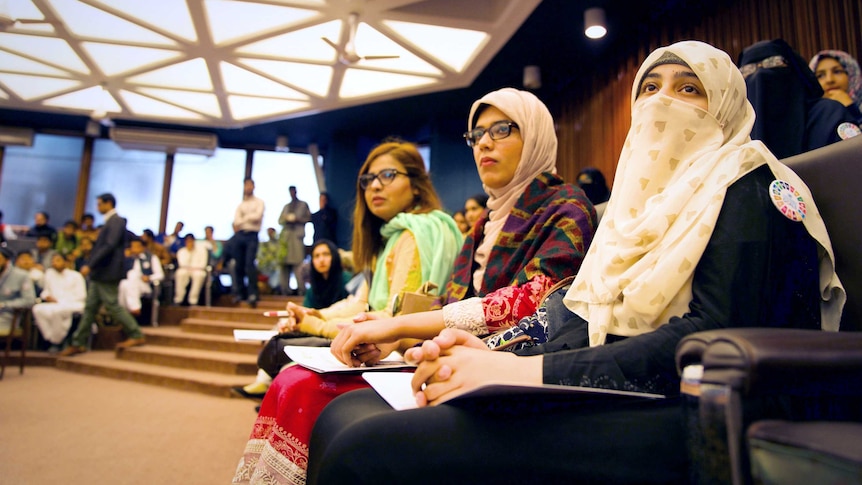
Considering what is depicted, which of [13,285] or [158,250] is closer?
[13,285]

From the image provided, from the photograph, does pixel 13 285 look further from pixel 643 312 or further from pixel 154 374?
pixel 643 312

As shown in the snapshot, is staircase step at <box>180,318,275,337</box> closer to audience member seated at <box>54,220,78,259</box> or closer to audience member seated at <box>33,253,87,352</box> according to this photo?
audience member seated at <box>33,253,87,352</box>

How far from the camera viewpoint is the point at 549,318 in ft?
3.18

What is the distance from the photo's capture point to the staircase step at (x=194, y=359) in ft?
15.1

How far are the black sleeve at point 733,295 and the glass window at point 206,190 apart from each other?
32.6 feet

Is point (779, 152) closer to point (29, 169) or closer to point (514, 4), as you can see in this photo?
point (514, 4)

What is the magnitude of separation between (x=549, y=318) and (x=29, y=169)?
11279mm

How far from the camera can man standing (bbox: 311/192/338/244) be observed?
8.07 metres

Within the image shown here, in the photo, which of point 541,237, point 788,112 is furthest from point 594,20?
point 541,237

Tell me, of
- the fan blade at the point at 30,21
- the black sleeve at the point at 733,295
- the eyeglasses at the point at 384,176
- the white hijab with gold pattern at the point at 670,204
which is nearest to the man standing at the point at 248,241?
the fan blade at the point at 30,21

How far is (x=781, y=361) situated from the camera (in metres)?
0.47

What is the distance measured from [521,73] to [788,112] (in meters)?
5.02

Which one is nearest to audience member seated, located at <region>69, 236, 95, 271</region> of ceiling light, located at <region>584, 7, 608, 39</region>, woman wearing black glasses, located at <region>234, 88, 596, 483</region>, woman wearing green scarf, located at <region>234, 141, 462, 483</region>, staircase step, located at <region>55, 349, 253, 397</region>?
staircase step, located at <region>55, 349, 253, 397</region>

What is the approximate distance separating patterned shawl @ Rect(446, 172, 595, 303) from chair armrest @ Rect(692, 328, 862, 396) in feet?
1.74
